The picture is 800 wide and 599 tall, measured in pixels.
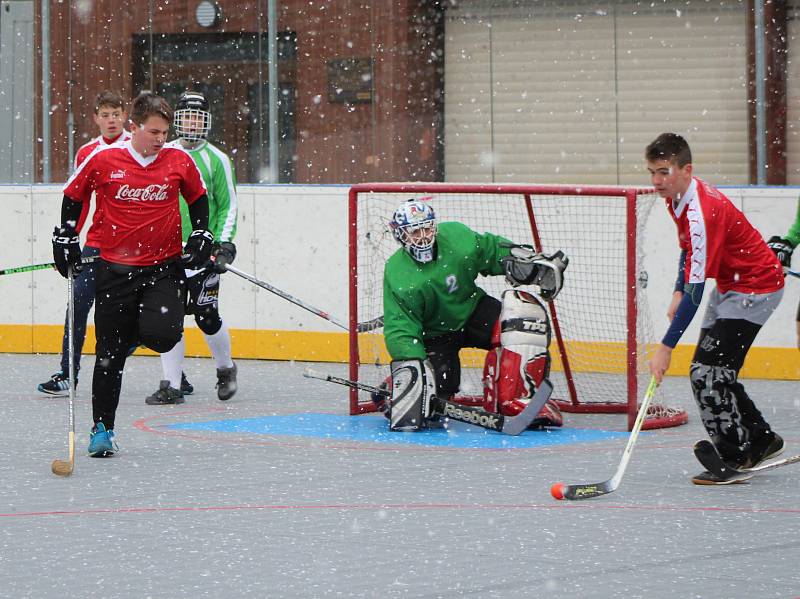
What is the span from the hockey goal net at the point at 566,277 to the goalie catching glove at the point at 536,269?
0.40 metres

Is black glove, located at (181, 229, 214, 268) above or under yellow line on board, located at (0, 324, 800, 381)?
above

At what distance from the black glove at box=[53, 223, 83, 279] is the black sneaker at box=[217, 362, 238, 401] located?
2.33 metres

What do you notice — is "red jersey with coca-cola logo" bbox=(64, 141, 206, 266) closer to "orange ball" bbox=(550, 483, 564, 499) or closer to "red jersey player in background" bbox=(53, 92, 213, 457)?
"red jersey player in background" bbox=(53, 92, 213, 457)

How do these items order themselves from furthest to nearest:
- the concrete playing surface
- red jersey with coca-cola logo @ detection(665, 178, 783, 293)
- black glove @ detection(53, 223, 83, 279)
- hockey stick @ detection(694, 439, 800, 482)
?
black glove @ detection(53, 223, 83, 279)
hockey stick @ detection(694, 439, 800, 482)
red jersey with coca-cola logo @ detection(665, 178, 783, 293)
the concrete playing surface

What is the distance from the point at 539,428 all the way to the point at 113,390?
6.60ft

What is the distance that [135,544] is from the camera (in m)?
5.34

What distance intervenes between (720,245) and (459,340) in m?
2.44

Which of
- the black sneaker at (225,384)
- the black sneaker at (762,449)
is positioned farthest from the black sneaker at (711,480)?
the black sneaker at (225,384)

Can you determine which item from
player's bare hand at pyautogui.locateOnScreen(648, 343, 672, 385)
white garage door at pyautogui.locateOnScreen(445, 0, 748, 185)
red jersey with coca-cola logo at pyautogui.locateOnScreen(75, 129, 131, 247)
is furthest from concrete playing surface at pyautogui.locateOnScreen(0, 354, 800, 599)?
white garage door at pyautogui.locateOnScreen(445, 0, 748, 185)

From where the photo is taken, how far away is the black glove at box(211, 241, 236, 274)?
8.88 meters

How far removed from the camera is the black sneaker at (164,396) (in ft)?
30.4

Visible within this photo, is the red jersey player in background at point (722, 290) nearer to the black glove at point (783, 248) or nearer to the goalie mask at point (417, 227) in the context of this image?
the black glove at point (783, 248)

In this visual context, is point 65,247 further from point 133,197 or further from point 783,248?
point 783,248

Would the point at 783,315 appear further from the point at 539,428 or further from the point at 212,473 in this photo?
the point at 212,473
